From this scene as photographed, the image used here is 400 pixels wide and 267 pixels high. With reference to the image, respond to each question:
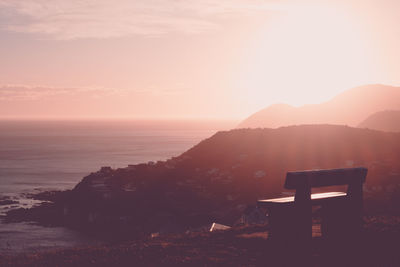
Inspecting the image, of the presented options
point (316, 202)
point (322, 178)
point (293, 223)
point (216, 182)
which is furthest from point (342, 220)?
point (216, 182)

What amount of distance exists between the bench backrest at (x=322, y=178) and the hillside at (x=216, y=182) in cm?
5049

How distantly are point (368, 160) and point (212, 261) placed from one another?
250 feet

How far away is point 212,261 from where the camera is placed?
1436 centimetres

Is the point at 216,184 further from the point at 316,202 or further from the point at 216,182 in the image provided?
the point at 316,202

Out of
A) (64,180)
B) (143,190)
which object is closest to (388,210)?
(143,190)

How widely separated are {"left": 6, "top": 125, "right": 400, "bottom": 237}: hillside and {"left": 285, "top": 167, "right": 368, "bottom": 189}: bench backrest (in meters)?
50.5

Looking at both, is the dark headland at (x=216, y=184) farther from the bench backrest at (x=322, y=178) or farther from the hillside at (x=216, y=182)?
the bench backrest at (x=322, y=178)

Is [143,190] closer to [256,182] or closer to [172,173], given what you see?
[172,173]

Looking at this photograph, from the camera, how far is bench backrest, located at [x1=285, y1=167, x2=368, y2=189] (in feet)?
39.2

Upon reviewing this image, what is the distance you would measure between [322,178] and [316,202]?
3.48ft

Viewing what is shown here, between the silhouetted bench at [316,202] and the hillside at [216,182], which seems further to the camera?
the hillside at [216,182]

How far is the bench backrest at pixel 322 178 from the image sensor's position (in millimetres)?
11945

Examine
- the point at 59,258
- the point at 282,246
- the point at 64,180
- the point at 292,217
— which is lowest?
the point at 64,180

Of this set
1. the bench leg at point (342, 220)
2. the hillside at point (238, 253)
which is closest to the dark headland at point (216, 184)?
the hillside at point (238, 253)
